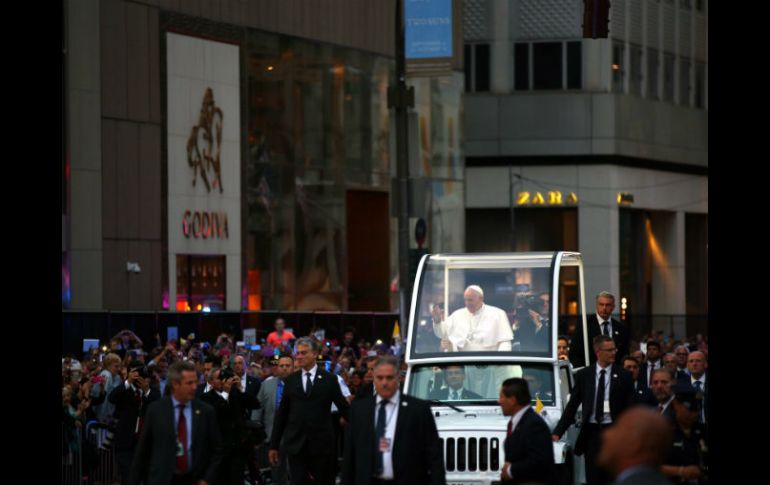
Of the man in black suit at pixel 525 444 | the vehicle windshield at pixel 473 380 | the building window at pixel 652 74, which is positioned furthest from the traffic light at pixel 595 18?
the building window at pixel 652 74

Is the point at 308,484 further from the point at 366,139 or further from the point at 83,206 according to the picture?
the point at 366,139

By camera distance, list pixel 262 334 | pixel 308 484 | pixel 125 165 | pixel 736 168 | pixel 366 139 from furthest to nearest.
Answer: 1. pixel 366 139
2. pixel 125 165
3. pixel 262 334
4. pixel 308 484
5. pixel 736 168

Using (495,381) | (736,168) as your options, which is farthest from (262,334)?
(736,168)

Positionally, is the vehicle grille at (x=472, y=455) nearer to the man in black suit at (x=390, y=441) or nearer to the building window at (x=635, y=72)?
the man in black suit at (x=390, y=441)

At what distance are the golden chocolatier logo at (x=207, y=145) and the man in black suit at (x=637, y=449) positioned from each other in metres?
39.1

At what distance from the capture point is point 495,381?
62.0ft

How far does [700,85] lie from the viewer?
76.6m

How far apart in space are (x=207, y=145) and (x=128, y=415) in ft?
89.5

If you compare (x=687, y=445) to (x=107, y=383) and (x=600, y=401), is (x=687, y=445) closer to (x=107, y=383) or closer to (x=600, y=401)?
(x=600, y=401)

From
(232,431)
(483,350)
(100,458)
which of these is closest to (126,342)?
(100,458)

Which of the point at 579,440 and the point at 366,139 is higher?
the point at 366,139

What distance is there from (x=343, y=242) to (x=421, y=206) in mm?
22743


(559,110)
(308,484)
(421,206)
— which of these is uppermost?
(559,110)

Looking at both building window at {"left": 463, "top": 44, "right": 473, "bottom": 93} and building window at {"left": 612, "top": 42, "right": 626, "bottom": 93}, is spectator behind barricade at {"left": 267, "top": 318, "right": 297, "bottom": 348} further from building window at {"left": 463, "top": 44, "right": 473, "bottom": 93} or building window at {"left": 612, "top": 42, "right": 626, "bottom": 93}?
building window at {"left": 612, "top": 42, "right": 626, "bottom": 93}
